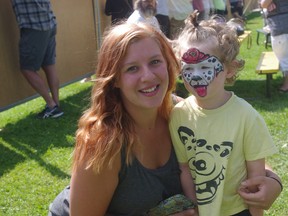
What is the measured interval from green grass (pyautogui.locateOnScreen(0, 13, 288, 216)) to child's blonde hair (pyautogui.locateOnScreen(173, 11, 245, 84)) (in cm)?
156

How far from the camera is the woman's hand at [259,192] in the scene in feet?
6.27

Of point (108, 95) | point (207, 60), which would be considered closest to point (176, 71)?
point (207, 60)

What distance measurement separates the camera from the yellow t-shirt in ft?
6.19

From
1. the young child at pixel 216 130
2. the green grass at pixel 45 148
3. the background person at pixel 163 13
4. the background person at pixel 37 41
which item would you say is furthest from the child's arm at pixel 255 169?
the background person at pixel 163 13

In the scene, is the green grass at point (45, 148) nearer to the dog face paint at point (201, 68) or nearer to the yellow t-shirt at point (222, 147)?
the yellow t-shirt at point (222, 147)

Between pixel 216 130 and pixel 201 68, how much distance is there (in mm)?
279

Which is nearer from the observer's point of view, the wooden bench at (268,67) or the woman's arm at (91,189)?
the woman's arm at (91,189)

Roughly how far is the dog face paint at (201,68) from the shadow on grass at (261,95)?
3599 mm

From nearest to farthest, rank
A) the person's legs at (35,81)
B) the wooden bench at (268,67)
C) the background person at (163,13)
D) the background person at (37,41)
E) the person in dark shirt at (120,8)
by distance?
the background person at (37,41) → the person's legs at (35,81) → the wooden bench at (268,67) → the background person at (163,13) → the person in dark shirt at (120,8)

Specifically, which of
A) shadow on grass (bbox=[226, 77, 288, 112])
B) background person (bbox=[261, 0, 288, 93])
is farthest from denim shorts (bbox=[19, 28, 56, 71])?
background person (bbox=[261, 0, 288, 93])

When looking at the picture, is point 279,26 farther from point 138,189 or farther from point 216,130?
point 138,189

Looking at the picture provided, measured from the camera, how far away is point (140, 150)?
78.5 inches

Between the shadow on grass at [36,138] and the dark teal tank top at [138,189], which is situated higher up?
the dark teal tank top at [138,189]

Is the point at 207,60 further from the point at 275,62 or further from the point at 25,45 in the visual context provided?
the point at 275,62
